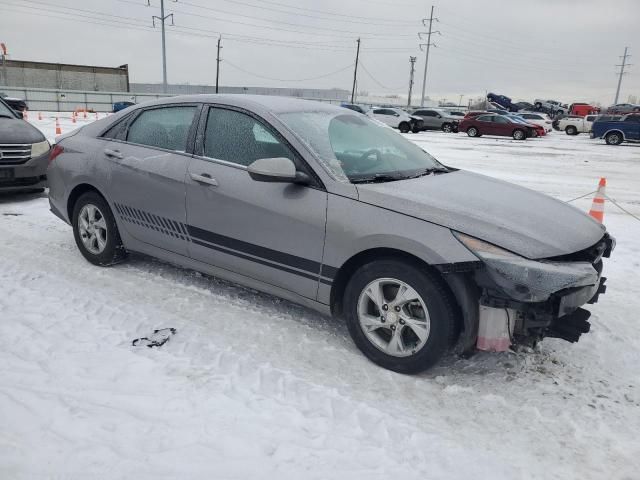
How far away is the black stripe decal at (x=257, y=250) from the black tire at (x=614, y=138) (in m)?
27.0

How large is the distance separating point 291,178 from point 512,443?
199 centimetres

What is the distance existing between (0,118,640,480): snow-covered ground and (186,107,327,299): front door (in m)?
0.46

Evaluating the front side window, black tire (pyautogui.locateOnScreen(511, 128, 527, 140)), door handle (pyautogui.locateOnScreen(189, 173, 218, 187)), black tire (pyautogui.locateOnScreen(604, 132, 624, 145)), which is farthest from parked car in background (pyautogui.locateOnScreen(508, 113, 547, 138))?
door handle (pyautogui.locateOnScreen(189, 173, 218, 187))

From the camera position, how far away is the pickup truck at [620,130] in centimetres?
2473

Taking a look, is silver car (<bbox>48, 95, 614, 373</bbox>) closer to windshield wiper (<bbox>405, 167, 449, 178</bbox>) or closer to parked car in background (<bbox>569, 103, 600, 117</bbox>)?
windshield wiper (<bbox>405, 167, 449, 178</bbox>)

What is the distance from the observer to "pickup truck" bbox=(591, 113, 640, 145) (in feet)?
81.1

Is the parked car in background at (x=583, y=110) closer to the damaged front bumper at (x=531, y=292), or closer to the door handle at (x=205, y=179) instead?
the damaged front bumper at (x=531, y=292)

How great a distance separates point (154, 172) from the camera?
4176 millimetres

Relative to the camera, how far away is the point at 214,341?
345 centimetres

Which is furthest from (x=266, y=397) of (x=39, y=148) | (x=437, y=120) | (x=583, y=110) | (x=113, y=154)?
(x=583, y=110)

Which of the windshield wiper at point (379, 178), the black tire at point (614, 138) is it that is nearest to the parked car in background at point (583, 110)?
the black tire at point (614, 138)

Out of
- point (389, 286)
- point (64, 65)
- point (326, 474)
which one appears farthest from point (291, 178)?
point (64, 65)

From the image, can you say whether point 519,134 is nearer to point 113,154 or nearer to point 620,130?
point 620,130

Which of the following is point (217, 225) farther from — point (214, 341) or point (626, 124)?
point (626, 124)
